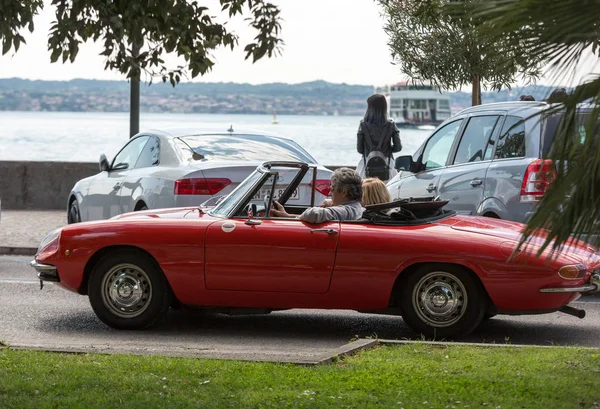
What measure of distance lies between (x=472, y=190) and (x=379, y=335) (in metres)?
3.06

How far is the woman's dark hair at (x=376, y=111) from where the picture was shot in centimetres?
1500

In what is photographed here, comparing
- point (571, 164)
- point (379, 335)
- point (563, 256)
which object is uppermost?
point (571, 164)

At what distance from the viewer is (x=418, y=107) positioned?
229 ft

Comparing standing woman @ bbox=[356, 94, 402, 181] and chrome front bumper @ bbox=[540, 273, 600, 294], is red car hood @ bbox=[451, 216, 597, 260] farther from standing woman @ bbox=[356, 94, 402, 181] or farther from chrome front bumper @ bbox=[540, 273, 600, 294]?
standing woman @ bbox=[356, 94, 402, 181]

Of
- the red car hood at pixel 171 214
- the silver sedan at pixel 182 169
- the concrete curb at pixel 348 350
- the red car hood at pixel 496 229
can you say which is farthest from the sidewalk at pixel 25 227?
the concrete curb at pixel 348 350

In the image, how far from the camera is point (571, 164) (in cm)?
455

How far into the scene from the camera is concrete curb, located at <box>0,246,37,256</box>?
15.5m

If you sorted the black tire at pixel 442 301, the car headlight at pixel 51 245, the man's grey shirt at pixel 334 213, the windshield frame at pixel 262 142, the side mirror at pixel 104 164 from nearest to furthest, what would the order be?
the black tire at pixel 442 301, the man's grey shirt at pixel 334 213, the car headlight at pixel 51 245, the windshield frame at pixel 262 142, the side mirror at pixel 104 164

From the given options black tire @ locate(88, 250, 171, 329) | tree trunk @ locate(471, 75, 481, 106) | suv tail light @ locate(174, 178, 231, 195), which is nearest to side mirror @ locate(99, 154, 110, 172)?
suv tail light @ locate(174, 178, 231, 195)

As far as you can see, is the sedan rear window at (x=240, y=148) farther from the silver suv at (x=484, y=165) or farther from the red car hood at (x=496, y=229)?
the red car hood at (x=496, y=229)

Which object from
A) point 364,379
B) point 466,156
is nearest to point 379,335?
point 364,379

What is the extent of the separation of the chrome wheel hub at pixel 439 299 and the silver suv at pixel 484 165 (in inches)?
85.5

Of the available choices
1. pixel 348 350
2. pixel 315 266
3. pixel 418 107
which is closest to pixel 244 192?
pixel 315 266

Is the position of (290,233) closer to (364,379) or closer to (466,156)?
(364,379)
